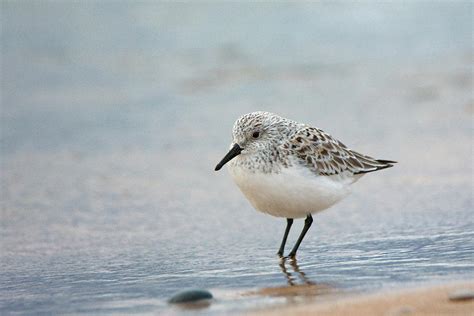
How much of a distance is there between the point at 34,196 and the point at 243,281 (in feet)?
12.5

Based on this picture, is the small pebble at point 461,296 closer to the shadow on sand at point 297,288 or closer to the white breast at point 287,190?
the shadow on sand at point 297,288

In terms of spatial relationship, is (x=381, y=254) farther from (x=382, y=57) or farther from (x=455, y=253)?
(x=382, y=57)

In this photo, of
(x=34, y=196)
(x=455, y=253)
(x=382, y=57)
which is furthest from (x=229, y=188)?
(x=382, y=57)

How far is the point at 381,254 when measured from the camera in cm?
644

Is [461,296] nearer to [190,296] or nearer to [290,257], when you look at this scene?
[190,296]

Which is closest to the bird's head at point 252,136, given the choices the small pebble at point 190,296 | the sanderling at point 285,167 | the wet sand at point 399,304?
the sanderling at point 285,167

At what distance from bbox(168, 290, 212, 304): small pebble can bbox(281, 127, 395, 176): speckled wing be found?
1593 millimetres

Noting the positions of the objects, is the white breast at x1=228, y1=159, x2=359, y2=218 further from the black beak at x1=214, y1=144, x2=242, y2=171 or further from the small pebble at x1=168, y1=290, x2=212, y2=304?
the small pebble at x1=168, y1=290, x2=212, y2=304

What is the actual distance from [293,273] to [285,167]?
2.69ft

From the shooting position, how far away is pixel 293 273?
6.04 m

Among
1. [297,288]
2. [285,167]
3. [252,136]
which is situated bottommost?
[297,288]

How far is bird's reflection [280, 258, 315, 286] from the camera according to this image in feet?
18.9

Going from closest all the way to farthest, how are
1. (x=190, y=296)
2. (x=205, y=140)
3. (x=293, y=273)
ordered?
(x=190, y=296)
(x=293, y=273)
(x=205, y=140)

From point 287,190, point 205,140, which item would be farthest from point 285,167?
point 205,140
